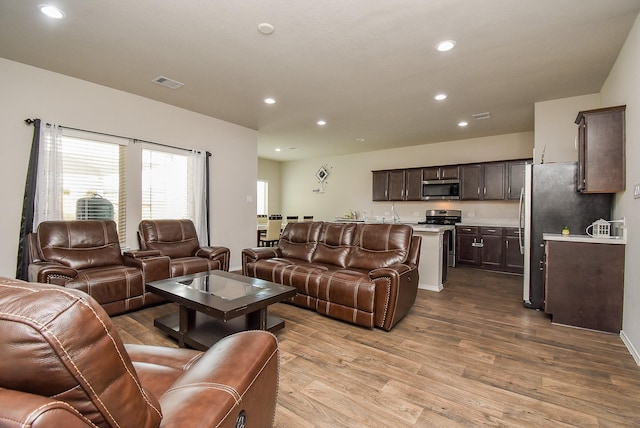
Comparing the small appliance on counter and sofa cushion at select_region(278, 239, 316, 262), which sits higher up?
the small appliance on counter

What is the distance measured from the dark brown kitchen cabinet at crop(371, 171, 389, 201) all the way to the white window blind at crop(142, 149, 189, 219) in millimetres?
4368

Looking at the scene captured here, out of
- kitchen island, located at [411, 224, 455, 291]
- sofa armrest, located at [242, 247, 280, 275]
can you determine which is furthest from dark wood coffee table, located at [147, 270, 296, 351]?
kitchen island, located at [411, 224, 455, 291]

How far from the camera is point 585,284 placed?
3.00 metres

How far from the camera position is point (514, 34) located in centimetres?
278

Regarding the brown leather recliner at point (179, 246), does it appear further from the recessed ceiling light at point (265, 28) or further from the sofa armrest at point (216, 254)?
the recessed ceiling light at point (265, 28)

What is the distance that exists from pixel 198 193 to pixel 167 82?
1786 millimetres

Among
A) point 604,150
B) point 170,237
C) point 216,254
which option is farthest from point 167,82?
point 604,150

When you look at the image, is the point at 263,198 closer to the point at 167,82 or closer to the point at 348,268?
the point at 167,82

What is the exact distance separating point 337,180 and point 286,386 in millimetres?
7038

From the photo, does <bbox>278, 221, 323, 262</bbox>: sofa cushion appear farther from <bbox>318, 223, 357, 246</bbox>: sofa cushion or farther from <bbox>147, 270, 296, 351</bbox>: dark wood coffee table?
<bbox>147, 270, 296, 351</bbox>: dark wood coffee table

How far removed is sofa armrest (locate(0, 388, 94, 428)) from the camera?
50cm

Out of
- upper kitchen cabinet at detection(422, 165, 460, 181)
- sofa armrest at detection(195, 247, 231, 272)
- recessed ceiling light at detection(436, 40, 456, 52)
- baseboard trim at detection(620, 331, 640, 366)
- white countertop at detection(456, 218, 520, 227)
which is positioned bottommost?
baseboard trim at detection(620, 331, 640, 366)

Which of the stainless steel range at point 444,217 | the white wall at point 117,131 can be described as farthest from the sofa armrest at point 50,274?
the stainless steel range at point 444,217

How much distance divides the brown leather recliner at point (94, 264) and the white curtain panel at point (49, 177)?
9.6 inches
